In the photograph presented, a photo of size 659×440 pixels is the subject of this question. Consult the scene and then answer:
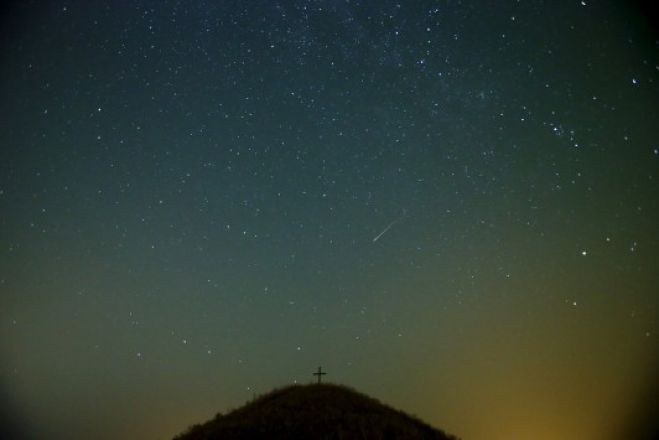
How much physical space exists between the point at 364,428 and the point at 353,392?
682 cm

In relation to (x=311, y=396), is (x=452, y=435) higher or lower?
lower

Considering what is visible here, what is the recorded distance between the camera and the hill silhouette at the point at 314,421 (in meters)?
12.4

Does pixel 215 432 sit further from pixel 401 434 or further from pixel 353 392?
pixel 353 392

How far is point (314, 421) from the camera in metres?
13.4

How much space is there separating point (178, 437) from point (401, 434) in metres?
7.24

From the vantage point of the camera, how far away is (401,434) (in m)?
13.1

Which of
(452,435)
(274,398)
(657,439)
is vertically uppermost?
(274,398)

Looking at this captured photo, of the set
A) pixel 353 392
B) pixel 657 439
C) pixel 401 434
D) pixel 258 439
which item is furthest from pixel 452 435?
pixel 657 439

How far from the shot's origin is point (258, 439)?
1205cm

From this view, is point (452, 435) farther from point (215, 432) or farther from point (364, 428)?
point (215, 432)

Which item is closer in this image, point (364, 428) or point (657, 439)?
point (364, 428)

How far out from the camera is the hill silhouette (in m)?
12.4

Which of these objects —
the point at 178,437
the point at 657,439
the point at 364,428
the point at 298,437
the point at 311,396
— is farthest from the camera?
the point at 657,439

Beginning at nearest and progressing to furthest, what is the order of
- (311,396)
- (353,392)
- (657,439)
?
(311,396) < (353,392) < (657,439)
